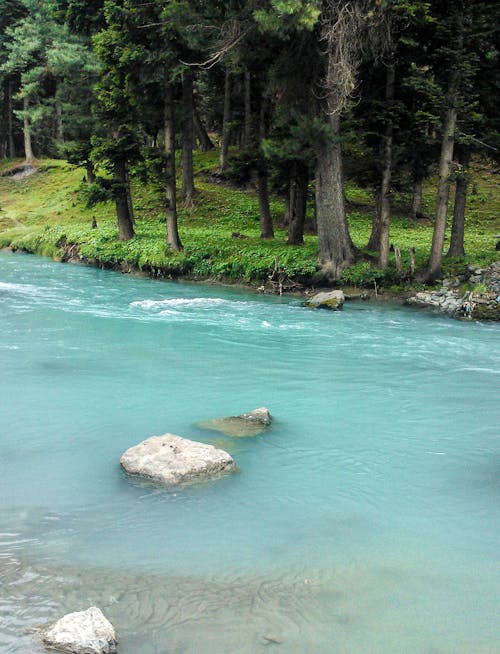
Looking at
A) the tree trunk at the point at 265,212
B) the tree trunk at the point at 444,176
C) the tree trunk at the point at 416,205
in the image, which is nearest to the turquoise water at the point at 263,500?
the tree trunk at the point at 444,176

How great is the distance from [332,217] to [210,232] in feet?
29.7

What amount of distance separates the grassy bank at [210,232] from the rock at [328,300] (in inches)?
69.1

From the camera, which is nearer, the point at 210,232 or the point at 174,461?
the point at 174,461

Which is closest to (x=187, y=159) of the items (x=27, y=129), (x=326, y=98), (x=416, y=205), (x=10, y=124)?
(x=416, y=205)

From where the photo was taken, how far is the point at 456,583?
571 centimetres

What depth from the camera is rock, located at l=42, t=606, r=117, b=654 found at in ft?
14.5

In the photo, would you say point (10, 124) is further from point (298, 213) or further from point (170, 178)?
point (298, 213)

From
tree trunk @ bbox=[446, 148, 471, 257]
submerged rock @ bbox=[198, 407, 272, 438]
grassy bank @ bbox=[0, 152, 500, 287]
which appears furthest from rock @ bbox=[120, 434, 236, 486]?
tree trunk @ bbox=[446, 148, 471, 257]

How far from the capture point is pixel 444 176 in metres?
19.9

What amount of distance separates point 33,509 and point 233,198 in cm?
3140

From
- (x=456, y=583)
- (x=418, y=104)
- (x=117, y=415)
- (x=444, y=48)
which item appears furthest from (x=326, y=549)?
(x=418, y=104)

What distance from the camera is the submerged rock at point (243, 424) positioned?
9.11 m

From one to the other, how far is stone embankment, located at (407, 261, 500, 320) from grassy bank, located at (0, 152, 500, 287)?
2.31ft

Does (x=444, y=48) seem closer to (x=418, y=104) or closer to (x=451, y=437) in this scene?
(x=418, y=104)
